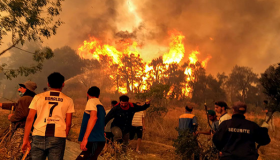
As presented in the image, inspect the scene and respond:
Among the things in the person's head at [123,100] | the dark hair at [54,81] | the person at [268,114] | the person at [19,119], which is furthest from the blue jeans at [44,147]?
the person at [268,114]

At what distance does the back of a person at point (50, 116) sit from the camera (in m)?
2.92

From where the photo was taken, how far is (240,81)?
1959 inches

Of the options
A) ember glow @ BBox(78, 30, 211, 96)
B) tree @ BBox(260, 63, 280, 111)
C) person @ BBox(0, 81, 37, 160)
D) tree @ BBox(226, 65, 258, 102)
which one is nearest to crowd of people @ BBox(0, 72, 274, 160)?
person @ BBox(0, 81, 37, 160)

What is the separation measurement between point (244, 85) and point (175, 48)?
63.6ft

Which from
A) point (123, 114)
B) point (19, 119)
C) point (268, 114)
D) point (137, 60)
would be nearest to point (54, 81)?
point (19, 119)

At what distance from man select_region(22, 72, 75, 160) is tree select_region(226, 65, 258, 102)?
49761 mm

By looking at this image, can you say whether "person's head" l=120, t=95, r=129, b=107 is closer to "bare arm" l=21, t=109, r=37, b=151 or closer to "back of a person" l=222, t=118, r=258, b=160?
"bare arm" l=21, t=109, r=37, b=151

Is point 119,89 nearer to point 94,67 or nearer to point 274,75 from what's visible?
point 94,67

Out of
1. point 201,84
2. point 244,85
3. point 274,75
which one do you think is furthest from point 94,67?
point 274,75

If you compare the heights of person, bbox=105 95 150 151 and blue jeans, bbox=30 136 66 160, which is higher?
person, bbox=105 95 150 151

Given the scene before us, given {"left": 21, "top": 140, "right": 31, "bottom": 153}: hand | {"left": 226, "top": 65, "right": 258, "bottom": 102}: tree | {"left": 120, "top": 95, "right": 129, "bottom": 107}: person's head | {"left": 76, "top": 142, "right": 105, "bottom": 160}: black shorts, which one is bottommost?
{"left": 76, "top": 142, "right": 105, "bottom": 160}: black shorts

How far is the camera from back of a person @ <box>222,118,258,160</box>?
3.09 m

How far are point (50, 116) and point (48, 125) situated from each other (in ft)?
0.41

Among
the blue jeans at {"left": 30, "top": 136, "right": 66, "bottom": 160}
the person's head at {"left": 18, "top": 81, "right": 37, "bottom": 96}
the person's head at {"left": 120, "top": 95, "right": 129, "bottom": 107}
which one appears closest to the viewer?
the blue jeans at {"left": 30, "top": 136, "right": 66, "bottom": 160}
